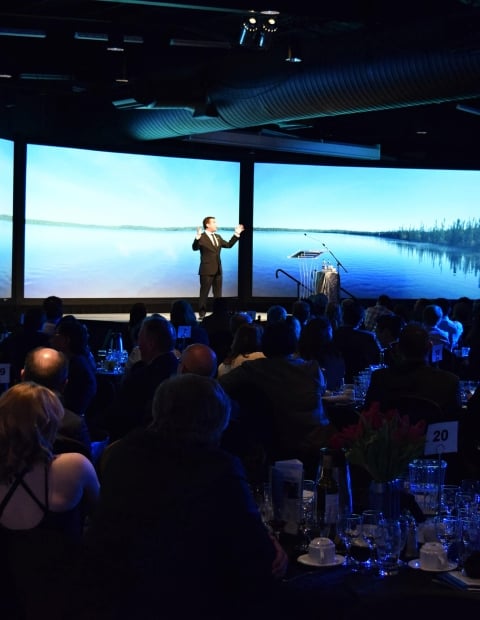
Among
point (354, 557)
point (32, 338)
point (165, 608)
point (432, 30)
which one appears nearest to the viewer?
point (165, 608)

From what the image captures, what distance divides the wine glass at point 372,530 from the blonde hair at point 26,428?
3.12ft

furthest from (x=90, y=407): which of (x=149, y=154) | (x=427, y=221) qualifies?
(x=427, y=221)

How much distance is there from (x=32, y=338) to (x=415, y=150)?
12.2 metres

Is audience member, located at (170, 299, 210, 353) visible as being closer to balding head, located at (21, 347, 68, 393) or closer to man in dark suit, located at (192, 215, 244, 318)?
balding head, located at (21, 347, 68, 393)

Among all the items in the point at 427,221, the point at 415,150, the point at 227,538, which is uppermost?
the point at 415,150

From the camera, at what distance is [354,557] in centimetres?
264

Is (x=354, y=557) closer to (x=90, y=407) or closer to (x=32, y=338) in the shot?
(x=90, y=407)

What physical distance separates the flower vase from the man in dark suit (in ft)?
36.9

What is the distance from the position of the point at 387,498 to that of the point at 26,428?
3.63 ft

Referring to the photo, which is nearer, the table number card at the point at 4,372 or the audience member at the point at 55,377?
the audience member at the point at 55,377

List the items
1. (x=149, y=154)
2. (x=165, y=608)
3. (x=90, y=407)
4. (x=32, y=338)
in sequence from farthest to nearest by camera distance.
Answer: (x=149, y=154), (x=32, y=338), (x=90, y=407), (x=165, y=608)

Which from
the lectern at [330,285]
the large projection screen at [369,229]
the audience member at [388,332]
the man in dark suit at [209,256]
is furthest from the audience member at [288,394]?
the large projection screen at [369,229]

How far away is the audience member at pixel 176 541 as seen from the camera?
84.0 inches

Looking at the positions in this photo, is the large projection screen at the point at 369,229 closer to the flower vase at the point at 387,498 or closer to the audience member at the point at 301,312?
the audience member at the point at 301,312
